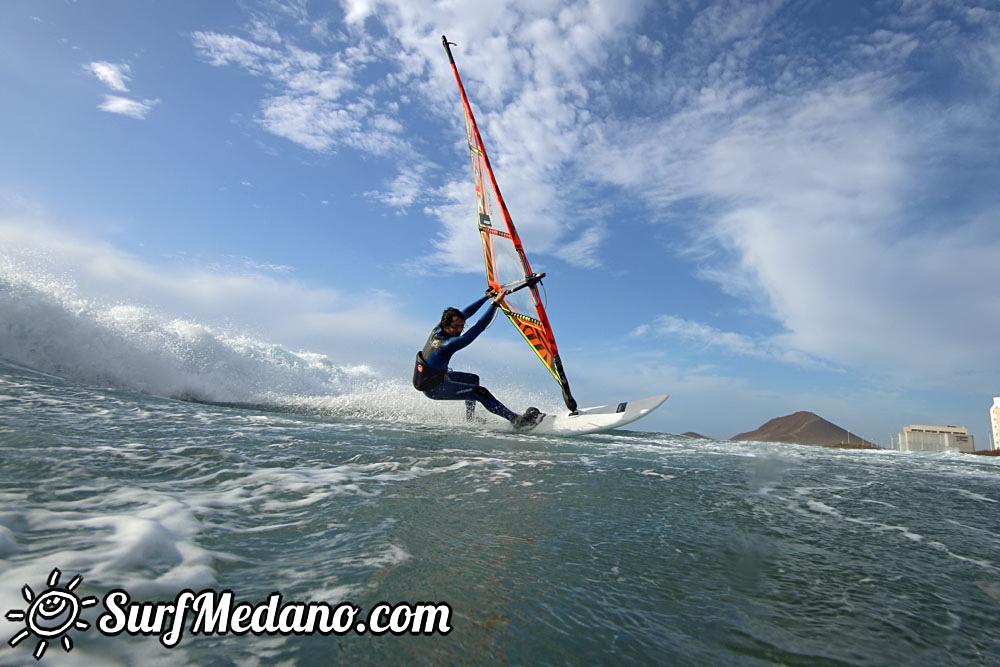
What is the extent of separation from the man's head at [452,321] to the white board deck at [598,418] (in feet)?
9.51

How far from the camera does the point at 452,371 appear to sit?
31.9 feet

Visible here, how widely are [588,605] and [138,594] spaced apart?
1653 mm

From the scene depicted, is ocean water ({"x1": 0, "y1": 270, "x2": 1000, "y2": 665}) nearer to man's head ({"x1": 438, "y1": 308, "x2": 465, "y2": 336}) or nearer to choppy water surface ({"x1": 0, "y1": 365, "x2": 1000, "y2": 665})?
choppy water surface ({"x1": 0, "y1": 365, "x2": 1000, "y2": 665})

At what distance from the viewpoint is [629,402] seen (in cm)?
1029

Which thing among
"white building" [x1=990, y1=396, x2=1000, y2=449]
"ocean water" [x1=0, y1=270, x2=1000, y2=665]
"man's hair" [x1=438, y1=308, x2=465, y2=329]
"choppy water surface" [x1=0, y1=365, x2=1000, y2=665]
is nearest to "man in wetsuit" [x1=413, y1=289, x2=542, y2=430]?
"man's hair" [x1=438, y1=308, x2=465, y2=329]

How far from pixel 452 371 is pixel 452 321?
134cm

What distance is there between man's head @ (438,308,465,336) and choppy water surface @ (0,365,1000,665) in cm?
433

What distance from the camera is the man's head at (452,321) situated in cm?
882

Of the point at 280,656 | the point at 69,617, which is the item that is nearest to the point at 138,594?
the point at 69,617

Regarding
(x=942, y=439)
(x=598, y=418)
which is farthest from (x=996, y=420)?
(x=598, y=418)

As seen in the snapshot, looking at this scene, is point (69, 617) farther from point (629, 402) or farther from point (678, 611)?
point (629, 402)

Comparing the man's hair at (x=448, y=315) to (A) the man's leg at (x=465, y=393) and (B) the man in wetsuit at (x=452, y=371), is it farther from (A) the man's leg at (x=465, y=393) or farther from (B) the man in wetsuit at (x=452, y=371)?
(A) the man's leg at (x=465, y=393)

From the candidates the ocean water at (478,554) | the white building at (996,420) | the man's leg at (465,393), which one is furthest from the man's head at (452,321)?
the white building at (996,420)

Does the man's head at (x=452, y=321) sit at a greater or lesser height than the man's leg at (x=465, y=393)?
greater
